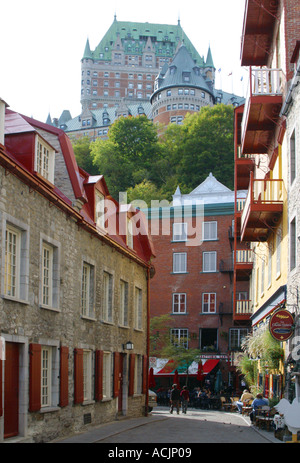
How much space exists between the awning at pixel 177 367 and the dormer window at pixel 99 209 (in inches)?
876

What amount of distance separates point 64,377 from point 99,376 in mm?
3529

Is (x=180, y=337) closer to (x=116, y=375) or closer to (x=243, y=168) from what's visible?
(x=243, y=168)

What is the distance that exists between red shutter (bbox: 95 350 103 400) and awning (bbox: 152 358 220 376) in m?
22.3

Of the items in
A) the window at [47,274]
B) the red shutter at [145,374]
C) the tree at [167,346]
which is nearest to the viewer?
the window at [47,274]

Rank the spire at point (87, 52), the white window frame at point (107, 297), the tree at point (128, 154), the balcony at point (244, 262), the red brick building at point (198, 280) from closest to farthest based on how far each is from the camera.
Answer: the white window frame at point (107, 297)
the balcony at point (244, 262)
the red brick building at point (198, 280)
the tree at point (128, 154)
the spire at point (87, 52)

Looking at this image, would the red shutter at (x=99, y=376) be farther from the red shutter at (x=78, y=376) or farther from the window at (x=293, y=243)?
the window at (x=293, y=243)

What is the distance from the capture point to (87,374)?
789 inches

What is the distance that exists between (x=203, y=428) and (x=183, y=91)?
100842mm

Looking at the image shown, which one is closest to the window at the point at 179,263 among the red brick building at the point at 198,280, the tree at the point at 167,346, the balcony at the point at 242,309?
the red brick building at the point at 198,280

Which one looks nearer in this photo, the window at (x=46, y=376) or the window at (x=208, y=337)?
the window at (x=46, y=376)

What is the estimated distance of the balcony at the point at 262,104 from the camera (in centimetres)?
2053

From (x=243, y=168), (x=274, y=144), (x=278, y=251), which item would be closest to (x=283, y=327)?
(x=278, y=251)

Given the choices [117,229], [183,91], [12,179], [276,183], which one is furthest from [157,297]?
[183,91]

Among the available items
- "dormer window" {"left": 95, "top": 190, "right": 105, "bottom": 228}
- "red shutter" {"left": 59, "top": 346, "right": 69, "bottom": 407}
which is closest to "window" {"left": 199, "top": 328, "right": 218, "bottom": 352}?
"dormer window" {"left": 95, "top": 190, "right": 105, "bottom": 228}
